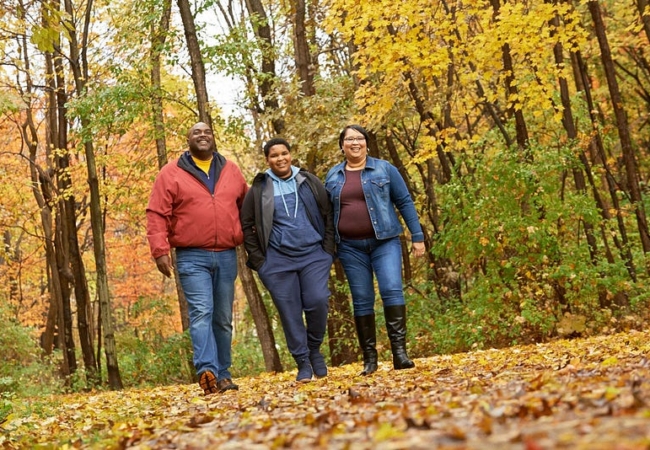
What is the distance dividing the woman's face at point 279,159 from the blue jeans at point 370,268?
33.8 inches

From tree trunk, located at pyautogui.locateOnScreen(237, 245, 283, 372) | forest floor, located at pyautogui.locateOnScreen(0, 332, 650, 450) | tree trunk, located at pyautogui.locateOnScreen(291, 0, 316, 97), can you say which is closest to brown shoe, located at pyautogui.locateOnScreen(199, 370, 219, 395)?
forest floor, located at pyautogui.locateOnScreen(0, 332, 650, 450)

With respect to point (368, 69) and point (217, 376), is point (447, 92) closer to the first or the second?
point (368, 69)

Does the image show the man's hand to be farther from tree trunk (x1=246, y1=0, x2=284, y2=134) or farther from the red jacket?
tree trunk (x1=246, y1=0, x2=284, y2=134)

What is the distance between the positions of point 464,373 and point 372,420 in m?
2.95

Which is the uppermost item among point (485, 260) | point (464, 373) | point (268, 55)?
point (268, 55)

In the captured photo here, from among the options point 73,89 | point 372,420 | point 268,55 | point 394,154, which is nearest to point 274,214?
point 372,420

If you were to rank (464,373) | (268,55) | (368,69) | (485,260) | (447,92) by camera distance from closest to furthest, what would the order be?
(464,373), (485,260), (368,69), (447,92), (268,55)

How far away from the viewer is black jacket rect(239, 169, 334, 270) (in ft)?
26.1

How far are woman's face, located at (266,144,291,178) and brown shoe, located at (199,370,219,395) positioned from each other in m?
1.91

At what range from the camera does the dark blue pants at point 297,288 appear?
26.2 feet

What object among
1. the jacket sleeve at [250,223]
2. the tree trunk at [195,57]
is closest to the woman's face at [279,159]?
the jacket sleeve at [250,223]

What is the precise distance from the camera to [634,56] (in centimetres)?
2378

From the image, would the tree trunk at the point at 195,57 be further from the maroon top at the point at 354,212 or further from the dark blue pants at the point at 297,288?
the dark blue pants at the point at 297,288

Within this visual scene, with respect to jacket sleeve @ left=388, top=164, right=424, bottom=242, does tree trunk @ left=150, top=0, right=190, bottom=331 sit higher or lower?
higher
